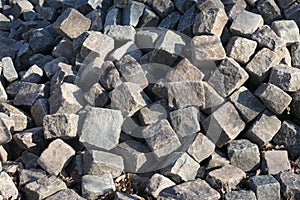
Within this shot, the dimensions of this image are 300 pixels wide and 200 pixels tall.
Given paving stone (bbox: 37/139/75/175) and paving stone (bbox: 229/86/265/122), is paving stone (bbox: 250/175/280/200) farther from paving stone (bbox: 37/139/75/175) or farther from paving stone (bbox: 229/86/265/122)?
paving stone (bbox: 37/139/75/175)

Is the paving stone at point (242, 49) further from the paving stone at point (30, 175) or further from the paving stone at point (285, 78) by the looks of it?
the paving stone at point (30, 175)

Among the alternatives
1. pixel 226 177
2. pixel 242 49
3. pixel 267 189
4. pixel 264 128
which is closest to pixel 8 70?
pixel 242 49

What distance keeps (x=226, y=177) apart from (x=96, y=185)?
1.05 meters

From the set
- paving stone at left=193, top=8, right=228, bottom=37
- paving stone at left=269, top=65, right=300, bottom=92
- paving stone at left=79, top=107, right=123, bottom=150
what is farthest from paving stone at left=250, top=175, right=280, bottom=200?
paving stone at left=193, top=8, right=228, bottom=37

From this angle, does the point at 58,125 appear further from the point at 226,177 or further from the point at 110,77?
the point at 226,177

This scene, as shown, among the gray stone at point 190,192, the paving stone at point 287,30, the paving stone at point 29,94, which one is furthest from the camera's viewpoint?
the paving stone at point 29,94

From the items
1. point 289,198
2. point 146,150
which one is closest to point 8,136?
point 146,150

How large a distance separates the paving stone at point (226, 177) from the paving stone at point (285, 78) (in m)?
0.82

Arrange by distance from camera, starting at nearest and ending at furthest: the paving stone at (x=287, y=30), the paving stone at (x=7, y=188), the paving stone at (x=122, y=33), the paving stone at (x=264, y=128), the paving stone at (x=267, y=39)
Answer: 1. the paving stone at (x=7, y=188)
2. the paving stone at (x=264, y=128)
3. the paving stone at (x=267, y=39)
4. the paving stone at (x=287, y=30)
5. the paving stone at (x=122, y=33)

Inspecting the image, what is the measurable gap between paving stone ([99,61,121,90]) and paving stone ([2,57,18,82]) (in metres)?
1.15

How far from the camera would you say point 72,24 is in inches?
207

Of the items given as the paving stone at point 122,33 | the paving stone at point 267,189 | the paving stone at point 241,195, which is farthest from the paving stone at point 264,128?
the paving stone at point 122,33

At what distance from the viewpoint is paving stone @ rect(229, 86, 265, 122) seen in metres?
4.37

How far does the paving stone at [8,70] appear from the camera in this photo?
5.23m
